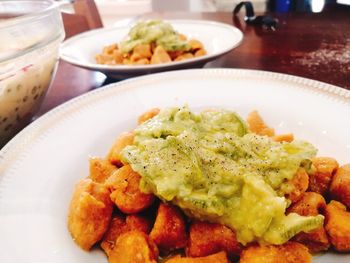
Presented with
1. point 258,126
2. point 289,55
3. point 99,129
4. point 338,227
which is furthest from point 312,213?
point 289,55

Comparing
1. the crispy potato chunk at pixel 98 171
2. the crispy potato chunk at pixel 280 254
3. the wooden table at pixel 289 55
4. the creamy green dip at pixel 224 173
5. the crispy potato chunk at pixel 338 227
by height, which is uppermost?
the creamy green dip at pixel 224 173

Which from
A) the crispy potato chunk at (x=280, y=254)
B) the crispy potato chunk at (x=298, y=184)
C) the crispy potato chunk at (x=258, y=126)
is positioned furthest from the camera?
the crispy potato chunk at (x=258, y=126)

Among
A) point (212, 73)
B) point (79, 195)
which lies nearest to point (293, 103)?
point (212, 73)

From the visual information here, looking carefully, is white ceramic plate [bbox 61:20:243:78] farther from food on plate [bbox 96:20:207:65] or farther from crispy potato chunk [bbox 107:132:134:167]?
crispy potato chunk [bbox 107:132:134:167]

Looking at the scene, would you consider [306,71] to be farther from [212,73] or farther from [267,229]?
[267,229]

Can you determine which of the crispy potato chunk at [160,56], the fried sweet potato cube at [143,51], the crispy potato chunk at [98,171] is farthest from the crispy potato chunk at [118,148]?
the fried sweet potato cube at [143,51]

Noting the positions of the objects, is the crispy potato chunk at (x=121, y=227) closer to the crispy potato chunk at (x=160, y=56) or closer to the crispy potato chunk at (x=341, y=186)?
A: the crispy potato chunk at (x=341, y=186)

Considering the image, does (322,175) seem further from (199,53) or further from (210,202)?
(199,53)

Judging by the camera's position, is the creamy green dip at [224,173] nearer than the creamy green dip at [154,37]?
Yes
